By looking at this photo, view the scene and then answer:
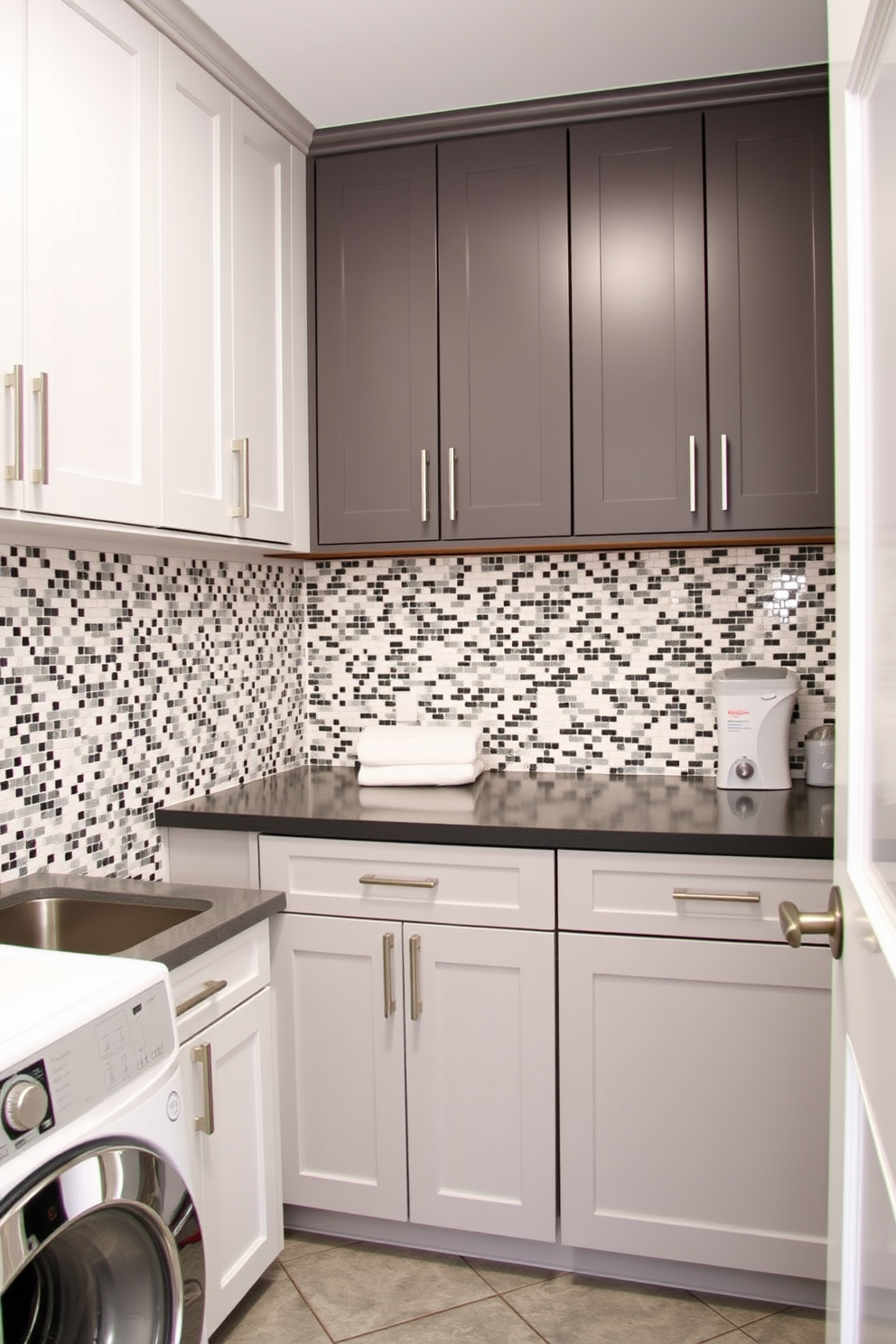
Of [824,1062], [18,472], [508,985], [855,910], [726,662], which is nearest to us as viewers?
[855,910]

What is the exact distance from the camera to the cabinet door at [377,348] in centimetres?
249

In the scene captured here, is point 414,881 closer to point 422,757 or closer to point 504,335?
point 422,757

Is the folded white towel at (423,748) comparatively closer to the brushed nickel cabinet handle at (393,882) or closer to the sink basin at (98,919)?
the brushed nickel cabinet handle at (393,882)

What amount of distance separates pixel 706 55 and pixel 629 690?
4.68ft

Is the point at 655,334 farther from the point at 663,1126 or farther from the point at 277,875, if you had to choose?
the point at 663,1126

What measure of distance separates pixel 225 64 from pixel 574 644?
1.52 meters

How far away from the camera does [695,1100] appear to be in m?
2.03

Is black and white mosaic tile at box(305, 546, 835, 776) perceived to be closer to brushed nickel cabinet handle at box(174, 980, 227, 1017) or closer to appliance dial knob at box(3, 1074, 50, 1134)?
brushed nickel cabinet handle at box(174, 980, 227, 1017)

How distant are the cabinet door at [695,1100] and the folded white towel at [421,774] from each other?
0.56 metres

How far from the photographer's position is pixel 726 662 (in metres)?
2.62

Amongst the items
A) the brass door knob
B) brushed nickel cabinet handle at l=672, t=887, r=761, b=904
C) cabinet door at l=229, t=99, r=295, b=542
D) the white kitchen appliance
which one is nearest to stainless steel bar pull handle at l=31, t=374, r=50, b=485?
cabinet door at l=229, t=99, r=295, b=542

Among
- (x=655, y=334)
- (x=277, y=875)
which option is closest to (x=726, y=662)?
(x=655, y=334)

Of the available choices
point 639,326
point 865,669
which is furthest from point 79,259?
point 865,669

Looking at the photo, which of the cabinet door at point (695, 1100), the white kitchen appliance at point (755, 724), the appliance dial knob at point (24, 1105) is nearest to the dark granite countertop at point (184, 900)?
the appliance dial knob at point (24, 1105)
